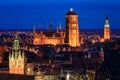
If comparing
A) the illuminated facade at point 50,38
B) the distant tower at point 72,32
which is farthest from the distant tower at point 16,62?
Result: the illuminated facade at point 50,38

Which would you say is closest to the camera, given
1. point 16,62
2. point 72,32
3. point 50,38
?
point 16,62

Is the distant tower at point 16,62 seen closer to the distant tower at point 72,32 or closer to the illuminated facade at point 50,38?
the distant tower at point 72,32

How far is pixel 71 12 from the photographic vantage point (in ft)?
581

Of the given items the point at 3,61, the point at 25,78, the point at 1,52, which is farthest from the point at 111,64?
the point at 1,52

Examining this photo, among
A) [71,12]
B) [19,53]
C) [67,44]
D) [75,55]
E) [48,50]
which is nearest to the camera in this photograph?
[19,53]

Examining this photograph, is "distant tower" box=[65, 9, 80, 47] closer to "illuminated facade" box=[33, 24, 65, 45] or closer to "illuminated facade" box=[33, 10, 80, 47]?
"illuminated facade" box=[33, 10, 80, 47]

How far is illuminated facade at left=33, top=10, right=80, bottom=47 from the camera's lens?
164m

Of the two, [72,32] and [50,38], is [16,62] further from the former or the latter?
[50,38]

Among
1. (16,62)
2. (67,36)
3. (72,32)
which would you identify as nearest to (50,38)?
(67,36)

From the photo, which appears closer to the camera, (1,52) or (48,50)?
(1,52)

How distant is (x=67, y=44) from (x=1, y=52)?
48762 mm

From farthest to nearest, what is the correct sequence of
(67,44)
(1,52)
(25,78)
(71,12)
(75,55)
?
(71,12)
(67,44)
(75,55)
(1,52)
(25,78)

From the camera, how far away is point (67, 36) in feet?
541

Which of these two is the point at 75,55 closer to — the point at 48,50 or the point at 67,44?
the point at 48,50
